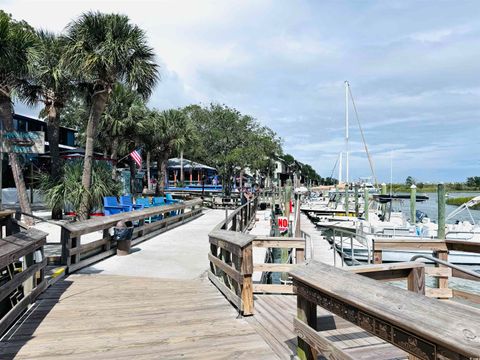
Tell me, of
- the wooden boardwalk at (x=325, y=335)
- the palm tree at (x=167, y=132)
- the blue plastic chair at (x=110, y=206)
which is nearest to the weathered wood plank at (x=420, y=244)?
the wooden boardwalk at (x=325, y=335)

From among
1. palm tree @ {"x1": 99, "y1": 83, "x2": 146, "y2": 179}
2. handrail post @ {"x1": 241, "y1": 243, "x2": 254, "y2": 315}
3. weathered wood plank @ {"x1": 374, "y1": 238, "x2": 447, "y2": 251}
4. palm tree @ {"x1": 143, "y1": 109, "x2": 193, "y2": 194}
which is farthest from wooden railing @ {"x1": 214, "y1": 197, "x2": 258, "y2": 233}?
palm tree @ {"x1": 143, "y1": 109, "x2": 193, "y2": 194}

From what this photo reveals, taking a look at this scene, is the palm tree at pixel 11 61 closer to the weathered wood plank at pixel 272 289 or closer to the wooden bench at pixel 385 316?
the weathered wood plank at pixel 272 289

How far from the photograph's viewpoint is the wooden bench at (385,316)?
1.69m

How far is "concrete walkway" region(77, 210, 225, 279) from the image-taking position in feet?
25.5

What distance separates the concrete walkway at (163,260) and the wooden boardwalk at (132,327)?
133 cm

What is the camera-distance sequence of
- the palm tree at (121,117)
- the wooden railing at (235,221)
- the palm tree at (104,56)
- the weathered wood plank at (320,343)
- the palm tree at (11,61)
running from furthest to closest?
the palm tree at (121,117) < the palm tree at (104,56) < the palm tree at (11,61) < the wooden railing at (235,221) < the weathered wood plank at (320,343)

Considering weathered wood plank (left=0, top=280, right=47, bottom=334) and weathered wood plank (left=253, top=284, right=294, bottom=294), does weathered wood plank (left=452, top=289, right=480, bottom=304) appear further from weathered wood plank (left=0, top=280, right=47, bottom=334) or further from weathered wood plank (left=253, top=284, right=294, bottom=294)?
weathered wood plank (left=0, top=280, right=47, bottom=334)

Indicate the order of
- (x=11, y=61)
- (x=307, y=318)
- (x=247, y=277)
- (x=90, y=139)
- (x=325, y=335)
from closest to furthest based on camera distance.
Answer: (x=307, y=318)
(x=325, y=335)
(x=247, y=277)
(x=11, y=61)
(x=90, y=139)

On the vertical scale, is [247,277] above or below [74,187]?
below

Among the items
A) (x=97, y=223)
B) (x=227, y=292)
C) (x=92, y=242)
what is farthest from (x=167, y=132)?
(x=227, y=292)

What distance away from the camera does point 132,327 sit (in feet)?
15.0

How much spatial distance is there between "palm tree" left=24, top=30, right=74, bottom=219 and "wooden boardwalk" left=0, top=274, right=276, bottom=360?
10057 mm

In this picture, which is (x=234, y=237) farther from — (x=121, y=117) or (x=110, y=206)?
(x=121, y=117)

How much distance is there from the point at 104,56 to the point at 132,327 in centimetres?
1009
